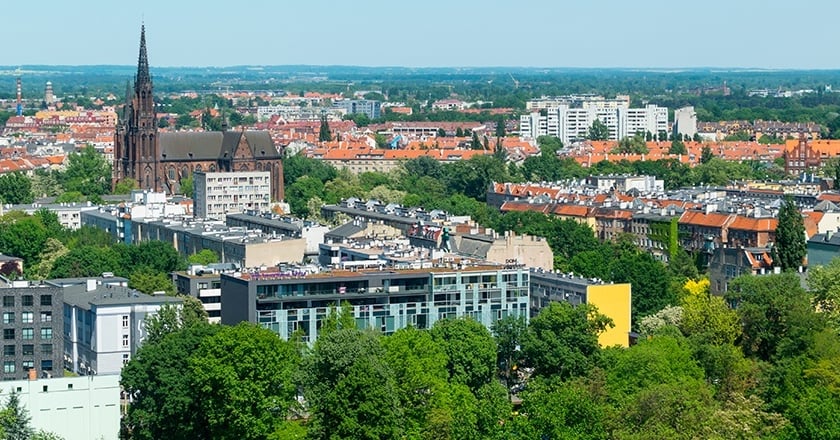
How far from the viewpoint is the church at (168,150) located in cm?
12131

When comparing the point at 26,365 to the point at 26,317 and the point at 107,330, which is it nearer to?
the point at 26,317

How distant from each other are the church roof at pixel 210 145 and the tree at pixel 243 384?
3028 inches

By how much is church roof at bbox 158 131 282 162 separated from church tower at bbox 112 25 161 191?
161 centimetres

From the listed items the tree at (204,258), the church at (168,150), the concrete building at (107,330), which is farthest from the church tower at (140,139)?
the concrete building at (107,330)

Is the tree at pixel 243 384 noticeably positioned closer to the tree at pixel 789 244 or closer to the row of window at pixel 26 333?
the row of window at pixel 26 333

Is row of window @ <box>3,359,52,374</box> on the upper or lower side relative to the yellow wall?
lower

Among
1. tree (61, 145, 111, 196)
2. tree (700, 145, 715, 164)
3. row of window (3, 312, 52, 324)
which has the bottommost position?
tree (61, 145, 111, 196)

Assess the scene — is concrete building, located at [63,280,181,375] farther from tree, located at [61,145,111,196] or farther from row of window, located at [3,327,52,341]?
tree, located at [61,145,111,196]

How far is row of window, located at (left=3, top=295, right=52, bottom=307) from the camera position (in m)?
54.2

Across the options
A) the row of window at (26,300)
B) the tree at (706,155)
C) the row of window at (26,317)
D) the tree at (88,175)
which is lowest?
the tree at (88,175)

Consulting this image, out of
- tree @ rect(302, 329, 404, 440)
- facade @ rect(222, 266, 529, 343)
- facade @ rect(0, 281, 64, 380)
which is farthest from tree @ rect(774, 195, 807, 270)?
facade @ rect(0, 281, 64, 380)

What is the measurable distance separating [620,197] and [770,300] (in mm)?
43146

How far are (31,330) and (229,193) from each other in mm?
53286

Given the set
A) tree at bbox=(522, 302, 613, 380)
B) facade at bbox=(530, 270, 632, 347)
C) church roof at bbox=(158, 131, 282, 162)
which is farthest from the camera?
church roof at bbox=(158, 131, 282, 162)
